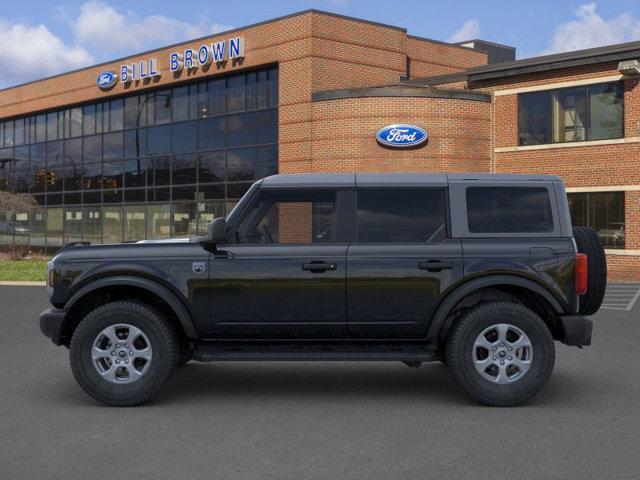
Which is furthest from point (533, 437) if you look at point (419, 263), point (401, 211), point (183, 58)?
point (183, 58)

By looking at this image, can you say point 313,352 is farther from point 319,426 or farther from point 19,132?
point 19,132

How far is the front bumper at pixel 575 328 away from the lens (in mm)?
6555

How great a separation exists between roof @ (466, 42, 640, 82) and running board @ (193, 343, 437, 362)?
60.0 ft

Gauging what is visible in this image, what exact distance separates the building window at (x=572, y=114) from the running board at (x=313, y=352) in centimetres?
1832

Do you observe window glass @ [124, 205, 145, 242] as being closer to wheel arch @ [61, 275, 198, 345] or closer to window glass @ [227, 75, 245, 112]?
window glass @ [227, 75, 245, 112]

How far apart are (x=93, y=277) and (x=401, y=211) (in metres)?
2.77

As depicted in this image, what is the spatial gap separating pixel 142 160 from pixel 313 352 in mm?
28124

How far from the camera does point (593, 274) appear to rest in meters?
6.82

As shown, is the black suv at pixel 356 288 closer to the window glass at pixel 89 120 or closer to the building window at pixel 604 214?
the building window at pixel 604 214

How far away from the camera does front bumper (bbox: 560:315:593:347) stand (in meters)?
6.55

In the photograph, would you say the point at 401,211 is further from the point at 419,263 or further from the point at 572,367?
the point at 572,367

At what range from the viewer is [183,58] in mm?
30422

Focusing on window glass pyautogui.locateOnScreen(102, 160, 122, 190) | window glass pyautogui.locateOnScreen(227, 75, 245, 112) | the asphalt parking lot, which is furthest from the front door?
window glass pyautogui.locateOnScreen(102, 160, 122, 190)

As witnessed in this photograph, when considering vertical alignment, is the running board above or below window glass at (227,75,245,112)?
below
